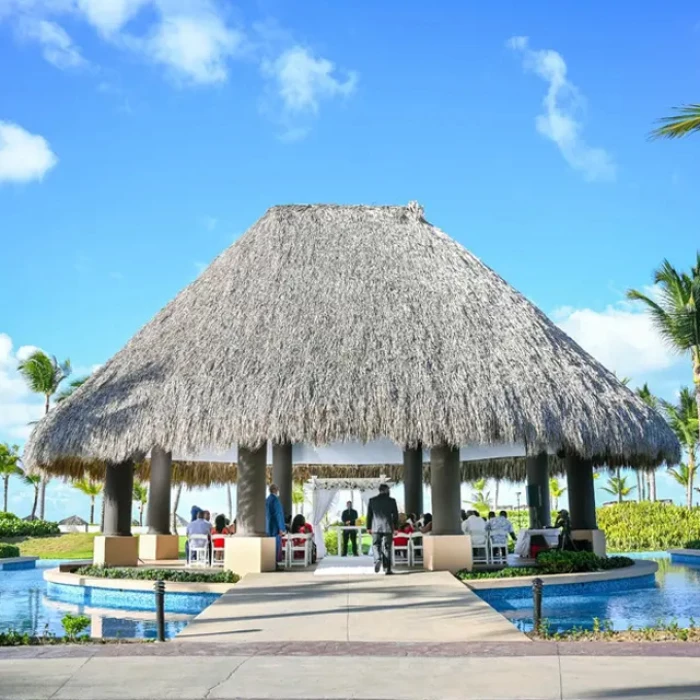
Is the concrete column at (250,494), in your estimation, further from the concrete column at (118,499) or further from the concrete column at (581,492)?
the concrete column at (581,492)

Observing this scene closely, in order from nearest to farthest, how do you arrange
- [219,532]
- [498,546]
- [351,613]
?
[351,613] < [498,546] < [219,532]

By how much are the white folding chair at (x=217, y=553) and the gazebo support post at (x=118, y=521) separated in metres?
1.59

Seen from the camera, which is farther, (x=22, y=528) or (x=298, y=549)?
(x=22, y=528)

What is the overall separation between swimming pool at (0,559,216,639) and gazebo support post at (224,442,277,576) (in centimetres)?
100

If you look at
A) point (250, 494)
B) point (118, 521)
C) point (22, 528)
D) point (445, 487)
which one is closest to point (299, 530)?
point (250, 494)

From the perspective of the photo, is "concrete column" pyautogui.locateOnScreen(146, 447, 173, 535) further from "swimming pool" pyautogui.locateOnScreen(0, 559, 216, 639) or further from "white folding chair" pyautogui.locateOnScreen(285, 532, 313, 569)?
"white folding chair" pyautogui.locateOnScreen(285, 532, 313, 569)

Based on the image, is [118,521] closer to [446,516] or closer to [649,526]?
[446,516]

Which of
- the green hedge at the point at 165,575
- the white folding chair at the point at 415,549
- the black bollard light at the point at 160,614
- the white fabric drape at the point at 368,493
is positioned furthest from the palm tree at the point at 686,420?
the black bollard light at the point at 160,614

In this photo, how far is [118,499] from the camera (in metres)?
15.8

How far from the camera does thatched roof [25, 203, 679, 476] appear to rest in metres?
13.2

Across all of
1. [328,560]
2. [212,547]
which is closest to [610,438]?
[328,560]

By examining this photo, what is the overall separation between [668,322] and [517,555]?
9532mm

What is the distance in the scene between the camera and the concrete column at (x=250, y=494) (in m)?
13.7

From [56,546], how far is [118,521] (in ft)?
46.7
